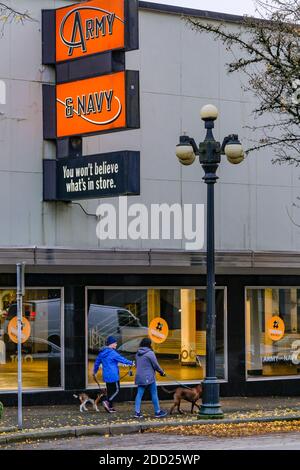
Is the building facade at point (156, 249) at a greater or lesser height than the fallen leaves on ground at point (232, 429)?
greater

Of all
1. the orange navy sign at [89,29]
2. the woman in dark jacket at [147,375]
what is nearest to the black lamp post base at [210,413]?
the woman in dark jacket at [147,375]

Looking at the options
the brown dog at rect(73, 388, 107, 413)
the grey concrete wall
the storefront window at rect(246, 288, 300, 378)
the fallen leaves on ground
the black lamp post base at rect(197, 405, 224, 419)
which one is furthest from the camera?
the storefront window at rect(246, 288, 300, 378)

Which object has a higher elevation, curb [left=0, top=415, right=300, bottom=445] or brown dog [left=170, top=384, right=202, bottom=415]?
brown dog [left=170, top=384, right=202, bottom=415]

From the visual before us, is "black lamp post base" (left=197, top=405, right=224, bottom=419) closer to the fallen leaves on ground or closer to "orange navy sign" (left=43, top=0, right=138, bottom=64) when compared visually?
the fallen leaves on ground

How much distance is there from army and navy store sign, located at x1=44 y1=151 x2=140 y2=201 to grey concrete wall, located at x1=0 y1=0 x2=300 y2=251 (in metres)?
0.33

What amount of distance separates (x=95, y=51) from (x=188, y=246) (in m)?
5.34

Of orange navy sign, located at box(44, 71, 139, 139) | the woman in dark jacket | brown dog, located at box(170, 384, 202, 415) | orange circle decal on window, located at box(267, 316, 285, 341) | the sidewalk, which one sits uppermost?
orange navy sign, located at box(44, 71, 139, 139)

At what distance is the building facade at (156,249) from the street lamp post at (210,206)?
3163 millimetres

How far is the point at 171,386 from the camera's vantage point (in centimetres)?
2381

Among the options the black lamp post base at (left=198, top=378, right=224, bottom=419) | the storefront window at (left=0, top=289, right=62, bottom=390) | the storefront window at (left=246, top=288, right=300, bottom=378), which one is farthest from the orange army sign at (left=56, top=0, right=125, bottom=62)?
the storefront window at (left=246, top=288, right=300, bottom=378)

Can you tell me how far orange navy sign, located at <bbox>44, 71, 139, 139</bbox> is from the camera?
64.0 feet

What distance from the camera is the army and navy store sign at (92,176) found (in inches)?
776

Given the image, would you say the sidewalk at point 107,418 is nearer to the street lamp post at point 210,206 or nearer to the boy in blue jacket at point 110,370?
the boy in blue jacket at point 110,370
